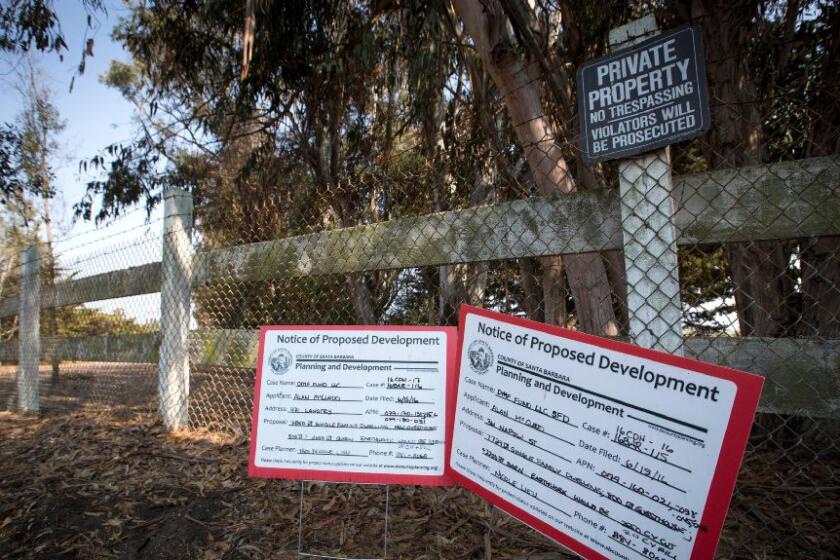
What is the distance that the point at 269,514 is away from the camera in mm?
2650

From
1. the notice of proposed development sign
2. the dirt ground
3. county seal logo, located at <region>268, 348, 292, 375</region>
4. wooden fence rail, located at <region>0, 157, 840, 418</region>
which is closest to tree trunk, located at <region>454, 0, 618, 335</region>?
the dirt ground

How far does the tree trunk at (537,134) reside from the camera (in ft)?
11.9

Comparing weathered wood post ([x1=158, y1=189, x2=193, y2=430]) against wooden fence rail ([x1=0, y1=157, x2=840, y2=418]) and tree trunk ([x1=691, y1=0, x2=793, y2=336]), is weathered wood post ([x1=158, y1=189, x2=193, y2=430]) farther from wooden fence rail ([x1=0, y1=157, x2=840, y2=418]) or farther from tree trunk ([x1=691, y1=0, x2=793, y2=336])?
tree trunk ([x1=691, y1=0, x2=793, y2=336])

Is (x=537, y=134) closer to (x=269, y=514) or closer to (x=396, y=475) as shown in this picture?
(x=396, y=475)

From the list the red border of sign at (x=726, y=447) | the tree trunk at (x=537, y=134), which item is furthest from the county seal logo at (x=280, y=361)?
the tree trunk at (x=537, y=134)

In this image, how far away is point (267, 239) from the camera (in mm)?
3631

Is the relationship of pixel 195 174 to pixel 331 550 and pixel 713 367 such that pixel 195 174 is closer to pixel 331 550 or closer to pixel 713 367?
pixel 331 550

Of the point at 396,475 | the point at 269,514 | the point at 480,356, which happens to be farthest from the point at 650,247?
the point at 269,514

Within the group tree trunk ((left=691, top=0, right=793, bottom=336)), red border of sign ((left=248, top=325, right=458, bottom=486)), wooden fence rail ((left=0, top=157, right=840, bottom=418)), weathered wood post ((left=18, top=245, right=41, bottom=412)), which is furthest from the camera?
weathered wood post ((left=18, top=245, right=41, bottom=412))

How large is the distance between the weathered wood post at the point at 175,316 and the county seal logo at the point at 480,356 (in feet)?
8.42

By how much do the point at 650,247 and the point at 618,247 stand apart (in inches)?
5.5

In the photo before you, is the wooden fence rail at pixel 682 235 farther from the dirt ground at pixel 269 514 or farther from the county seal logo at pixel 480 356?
the dirt ground at pixel 269 514

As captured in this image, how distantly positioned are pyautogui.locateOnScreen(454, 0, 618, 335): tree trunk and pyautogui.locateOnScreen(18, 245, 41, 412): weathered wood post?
4909 millimetres

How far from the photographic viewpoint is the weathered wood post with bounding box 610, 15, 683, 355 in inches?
69.2
